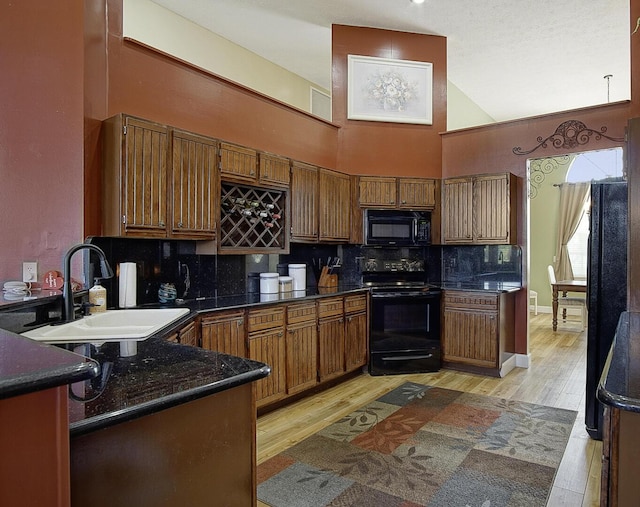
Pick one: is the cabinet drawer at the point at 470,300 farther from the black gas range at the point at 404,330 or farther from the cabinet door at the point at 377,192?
the cabinet door at the point at 377,192

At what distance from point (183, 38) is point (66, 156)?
2.65m

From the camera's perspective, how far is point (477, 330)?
4.43 meters

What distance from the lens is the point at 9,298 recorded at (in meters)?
1.95

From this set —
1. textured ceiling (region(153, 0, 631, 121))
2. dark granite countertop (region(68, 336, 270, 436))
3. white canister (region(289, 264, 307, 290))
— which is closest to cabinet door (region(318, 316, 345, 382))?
white canister (region(289, 264, 307, 290))

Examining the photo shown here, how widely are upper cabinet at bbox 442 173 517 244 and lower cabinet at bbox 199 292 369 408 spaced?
4.56 feet

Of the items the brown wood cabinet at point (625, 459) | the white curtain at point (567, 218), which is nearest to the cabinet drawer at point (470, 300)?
the brown wood cabinet at point (625, 459)

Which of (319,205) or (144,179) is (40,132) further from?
(319,205)

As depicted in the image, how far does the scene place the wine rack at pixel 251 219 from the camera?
351 cm

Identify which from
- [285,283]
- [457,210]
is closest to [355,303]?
[285,283]

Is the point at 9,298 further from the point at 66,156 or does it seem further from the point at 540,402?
the point at 540,402

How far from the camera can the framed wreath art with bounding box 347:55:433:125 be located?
491 cm

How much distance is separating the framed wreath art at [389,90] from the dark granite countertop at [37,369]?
178 inches

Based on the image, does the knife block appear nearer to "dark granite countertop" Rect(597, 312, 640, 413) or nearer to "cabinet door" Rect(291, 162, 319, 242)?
"cabinet door" Rect(291, 162, 319, 242)

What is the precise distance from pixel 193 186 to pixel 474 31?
12.5 ft
